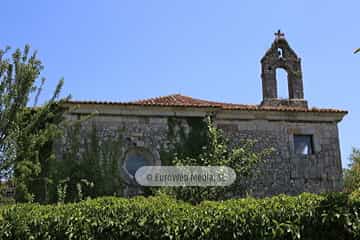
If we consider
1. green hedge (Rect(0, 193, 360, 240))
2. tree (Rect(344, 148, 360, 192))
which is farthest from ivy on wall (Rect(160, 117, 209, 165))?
tree (Rect(344, 148, 360, 192))

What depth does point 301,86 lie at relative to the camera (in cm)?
1997

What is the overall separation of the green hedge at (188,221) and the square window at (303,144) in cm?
767

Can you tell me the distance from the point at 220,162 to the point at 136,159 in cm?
262

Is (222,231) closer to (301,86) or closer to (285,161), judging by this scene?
(285,161)

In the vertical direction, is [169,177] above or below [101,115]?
below

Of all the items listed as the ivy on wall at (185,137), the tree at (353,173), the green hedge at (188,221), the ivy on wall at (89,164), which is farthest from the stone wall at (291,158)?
the tree at (353,173)

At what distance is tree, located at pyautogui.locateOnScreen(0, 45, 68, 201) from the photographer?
→ 15398 mm

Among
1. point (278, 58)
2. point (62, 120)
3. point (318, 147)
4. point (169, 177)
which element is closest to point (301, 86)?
point (278, 58)

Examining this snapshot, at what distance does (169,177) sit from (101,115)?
2.82 meters

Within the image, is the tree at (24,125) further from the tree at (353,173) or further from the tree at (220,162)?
the tree at (353,173)

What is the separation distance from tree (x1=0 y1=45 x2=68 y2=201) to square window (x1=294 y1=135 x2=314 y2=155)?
24.8ft

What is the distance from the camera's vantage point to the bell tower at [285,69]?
19.4m

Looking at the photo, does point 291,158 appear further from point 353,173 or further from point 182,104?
point 353,173

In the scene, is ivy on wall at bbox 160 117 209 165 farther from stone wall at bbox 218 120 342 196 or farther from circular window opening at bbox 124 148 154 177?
stone wall at bbox 218 120 342 196
